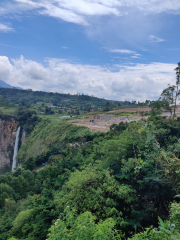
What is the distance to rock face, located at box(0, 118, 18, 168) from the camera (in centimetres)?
4878

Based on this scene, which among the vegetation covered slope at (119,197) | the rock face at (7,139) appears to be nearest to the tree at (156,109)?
the vegetation covered slope at (119,197)

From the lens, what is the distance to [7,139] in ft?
164

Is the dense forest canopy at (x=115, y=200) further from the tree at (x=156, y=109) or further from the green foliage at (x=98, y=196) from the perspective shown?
the tree at (x=156, y=109)

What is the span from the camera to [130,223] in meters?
5.80

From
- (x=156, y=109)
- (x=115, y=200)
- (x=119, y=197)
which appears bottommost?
(x=115, y=200)

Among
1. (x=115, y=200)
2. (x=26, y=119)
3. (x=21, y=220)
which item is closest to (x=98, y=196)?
(x=115, y=200)

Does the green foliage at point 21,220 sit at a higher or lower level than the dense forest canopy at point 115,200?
lower

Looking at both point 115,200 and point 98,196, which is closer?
point 98,196

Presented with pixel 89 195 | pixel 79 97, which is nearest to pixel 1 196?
pixel 89 195

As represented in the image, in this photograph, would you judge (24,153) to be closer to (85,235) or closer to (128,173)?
(128,173)

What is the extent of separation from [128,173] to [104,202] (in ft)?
4.90

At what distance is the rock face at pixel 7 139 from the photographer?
4878 centimetres

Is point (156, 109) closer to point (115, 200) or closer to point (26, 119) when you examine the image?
point (115, 200)

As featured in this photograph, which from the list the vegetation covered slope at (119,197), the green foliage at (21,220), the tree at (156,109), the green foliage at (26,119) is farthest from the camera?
the green foliage at (26,119)
